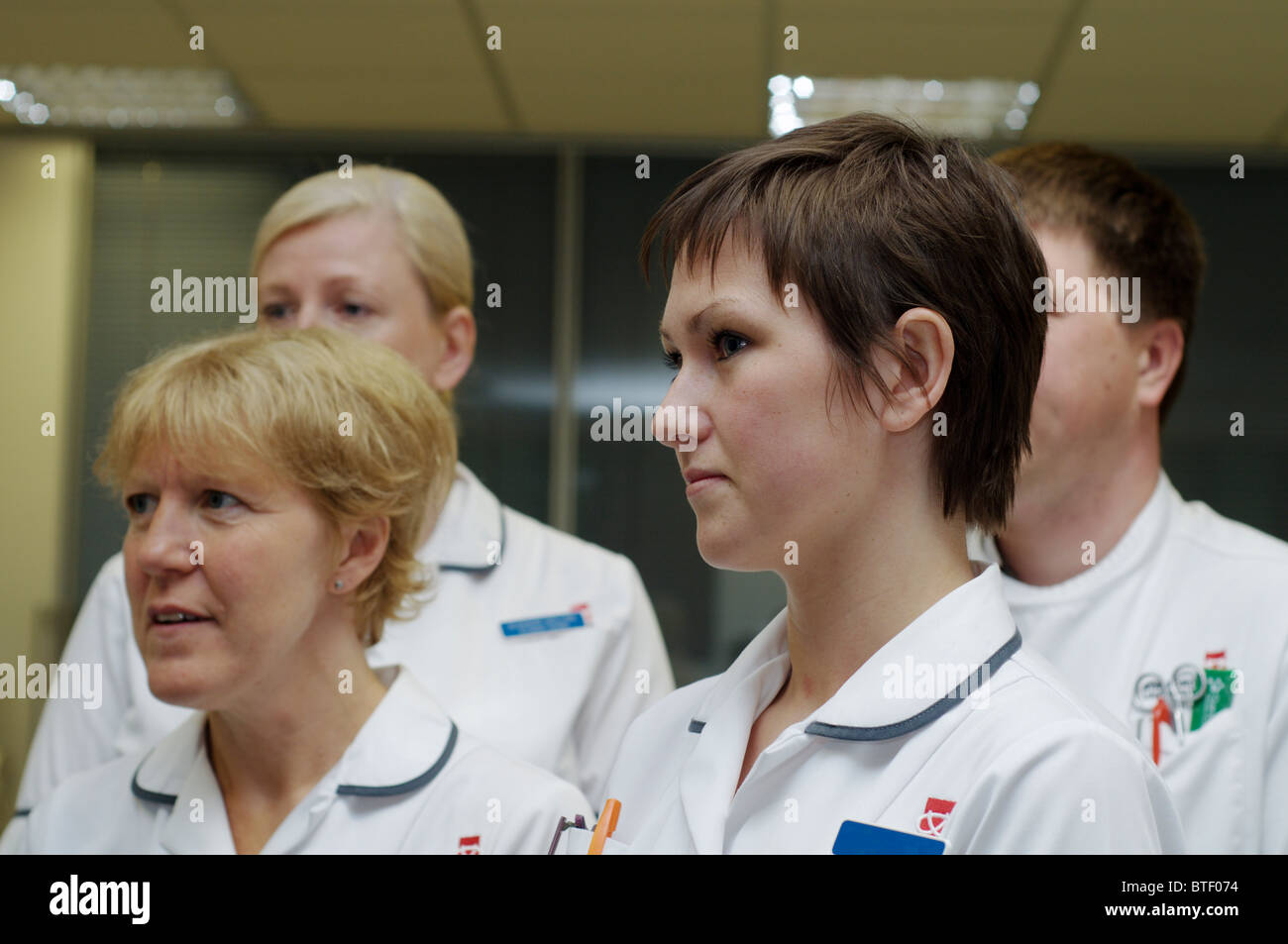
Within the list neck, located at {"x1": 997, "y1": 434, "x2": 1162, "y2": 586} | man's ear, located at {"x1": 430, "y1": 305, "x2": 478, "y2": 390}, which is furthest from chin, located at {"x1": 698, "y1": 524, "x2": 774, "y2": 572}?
man's ear, located at {"x1": 430, "y1": 305, "x2": 478, "y2": 390}

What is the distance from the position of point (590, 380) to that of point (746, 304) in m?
2.76

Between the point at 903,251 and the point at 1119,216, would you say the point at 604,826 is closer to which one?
the point at 903,251

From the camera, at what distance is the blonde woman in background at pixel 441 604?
1.61 meters

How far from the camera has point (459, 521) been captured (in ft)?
5.65

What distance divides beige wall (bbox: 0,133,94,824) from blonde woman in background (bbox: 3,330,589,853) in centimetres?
262

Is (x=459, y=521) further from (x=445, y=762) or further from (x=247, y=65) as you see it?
(x=247, y=65)

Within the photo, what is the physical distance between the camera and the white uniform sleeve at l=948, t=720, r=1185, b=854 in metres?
0.80

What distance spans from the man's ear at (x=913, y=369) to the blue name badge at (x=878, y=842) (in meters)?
0.32

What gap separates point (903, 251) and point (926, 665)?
335 mm

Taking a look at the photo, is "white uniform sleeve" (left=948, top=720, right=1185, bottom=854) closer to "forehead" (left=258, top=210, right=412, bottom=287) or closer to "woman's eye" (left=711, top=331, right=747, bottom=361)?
"woman's eye" (left=711, top=331, right=747, bottom=361)

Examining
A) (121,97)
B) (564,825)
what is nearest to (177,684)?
(564,825)

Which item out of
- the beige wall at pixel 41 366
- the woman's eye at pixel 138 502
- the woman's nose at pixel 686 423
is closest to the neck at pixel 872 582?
the woman's nose at pixel 686 423

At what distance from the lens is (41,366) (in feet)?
12.2

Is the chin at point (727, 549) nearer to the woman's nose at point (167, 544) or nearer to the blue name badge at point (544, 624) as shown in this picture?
the woman's nose at point (167, 544)
